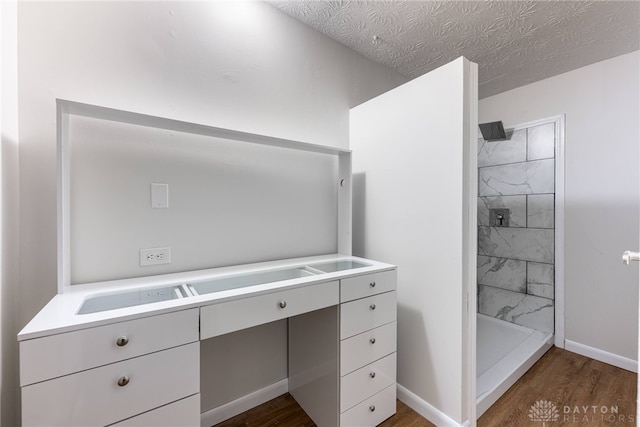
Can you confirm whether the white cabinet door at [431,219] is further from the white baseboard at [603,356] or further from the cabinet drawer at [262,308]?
the white baseboard at [603,356]

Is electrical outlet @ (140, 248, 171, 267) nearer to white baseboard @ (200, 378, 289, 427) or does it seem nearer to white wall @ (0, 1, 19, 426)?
white wall @ (0, 1, 19, 426)

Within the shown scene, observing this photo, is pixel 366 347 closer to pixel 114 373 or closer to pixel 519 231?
pixel 114 373

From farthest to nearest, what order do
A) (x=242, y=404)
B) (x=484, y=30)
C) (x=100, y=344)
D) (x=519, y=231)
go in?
(x=519, y=231)
(x=484, y=30)
(x=242, y=404)
(x=100, y=344)

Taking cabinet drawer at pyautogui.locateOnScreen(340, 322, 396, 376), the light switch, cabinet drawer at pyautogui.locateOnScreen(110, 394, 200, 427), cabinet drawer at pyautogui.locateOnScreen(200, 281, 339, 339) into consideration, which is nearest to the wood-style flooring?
cabinet drawer at pyautogui.locateOnScreen(340, 322, 396, 376)

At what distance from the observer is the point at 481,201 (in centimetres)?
313

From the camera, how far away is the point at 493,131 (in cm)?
283

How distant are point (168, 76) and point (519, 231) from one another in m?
3.30

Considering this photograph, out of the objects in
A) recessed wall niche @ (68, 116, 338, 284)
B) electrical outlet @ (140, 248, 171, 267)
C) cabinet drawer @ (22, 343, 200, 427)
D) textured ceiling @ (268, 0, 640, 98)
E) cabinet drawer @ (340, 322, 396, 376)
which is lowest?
cabinet drawer @ (340, 322, 396, 376)

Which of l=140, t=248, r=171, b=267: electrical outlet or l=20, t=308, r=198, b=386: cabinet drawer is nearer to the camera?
l=20, t=308, r=198, b=386: cabinet drawer

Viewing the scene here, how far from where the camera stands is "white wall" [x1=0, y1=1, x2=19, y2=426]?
1.02 m

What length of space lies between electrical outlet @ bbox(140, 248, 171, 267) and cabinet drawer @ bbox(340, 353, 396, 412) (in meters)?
1.13

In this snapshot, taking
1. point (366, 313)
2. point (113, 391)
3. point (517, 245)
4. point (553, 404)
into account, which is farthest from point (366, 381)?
point (517, 245)

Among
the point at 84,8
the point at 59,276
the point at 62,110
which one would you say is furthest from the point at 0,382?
the point at 84,8

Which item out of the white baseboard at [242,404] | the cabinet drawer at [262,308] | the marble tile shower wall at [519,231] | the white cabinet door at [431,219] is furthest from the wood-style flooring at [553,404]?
the cabinet drawer at [262,308]
